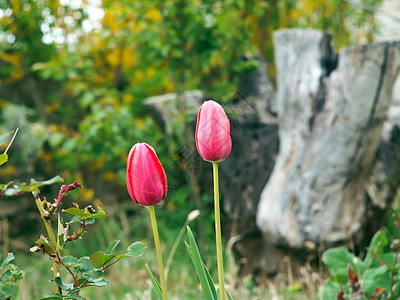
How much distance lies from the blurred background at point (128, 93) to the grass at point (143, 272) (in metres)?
0.01

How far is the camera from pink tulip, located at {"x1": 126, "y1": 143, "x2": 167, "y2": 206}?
79 cm

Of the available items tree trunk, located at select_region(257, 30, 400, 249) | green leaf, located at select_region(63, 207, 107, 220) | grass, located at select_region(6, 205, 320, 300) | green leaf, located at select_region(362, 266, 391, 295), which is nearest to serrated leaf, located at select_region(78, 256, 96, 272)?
green leaf, located at select_region(63, 207, 107, 220)

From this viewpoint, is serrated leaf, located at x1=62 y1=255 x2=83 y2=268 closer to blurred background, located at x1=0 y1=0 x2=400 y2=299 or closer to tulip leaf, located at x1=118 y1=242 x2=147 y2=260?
tulip leaf, located at x1=118 y1=242 x2=147 y2=260

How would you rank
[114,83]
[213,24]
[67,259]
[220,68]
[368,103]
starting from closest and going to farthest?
[67,259], [368,103], [213,24], [220,68], [114,83]

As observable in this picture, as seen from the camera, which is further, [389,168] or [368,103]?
[389,168]

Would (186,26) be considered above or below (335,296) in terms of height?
above

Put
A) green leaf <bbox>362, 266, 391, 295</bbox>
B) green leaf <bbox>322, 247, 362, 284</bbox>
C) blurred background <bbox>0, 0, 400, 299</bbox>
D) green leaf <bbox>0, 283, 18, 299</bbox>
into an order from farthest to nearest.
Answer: blurred background <bbox>0, 0, 400, 299</bbox>
green leaf <bbox>322, 247, 362, 284</bbox>
green leaf <bbox>362, 266, 391, 295</bbox>
green leaf <bbox>0, 283, 18, 299</bbox>

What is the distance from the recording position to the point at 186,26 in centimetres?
298

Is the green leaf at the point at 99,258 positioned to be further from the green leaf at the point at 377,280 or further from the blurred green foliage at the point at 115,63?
the blurred green foliage at the point at 115,63

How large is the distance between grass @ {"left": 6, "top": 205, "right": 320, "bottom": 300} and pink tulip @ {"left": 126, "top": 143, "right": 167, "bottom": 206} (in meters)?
1.60

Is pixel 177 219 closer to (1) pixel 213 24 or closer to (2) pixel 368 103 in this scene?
(1) pixel 213 24

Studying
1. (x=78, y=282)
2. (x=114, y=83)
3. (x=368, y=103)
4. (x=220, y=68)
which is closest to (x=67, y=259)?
(x=78, y=282)

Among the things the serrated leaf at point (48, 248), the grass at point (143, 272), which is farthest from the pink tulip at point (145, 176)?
the grass at point (143, 272)

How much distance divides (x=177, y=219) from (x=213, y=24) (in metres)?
1.59
